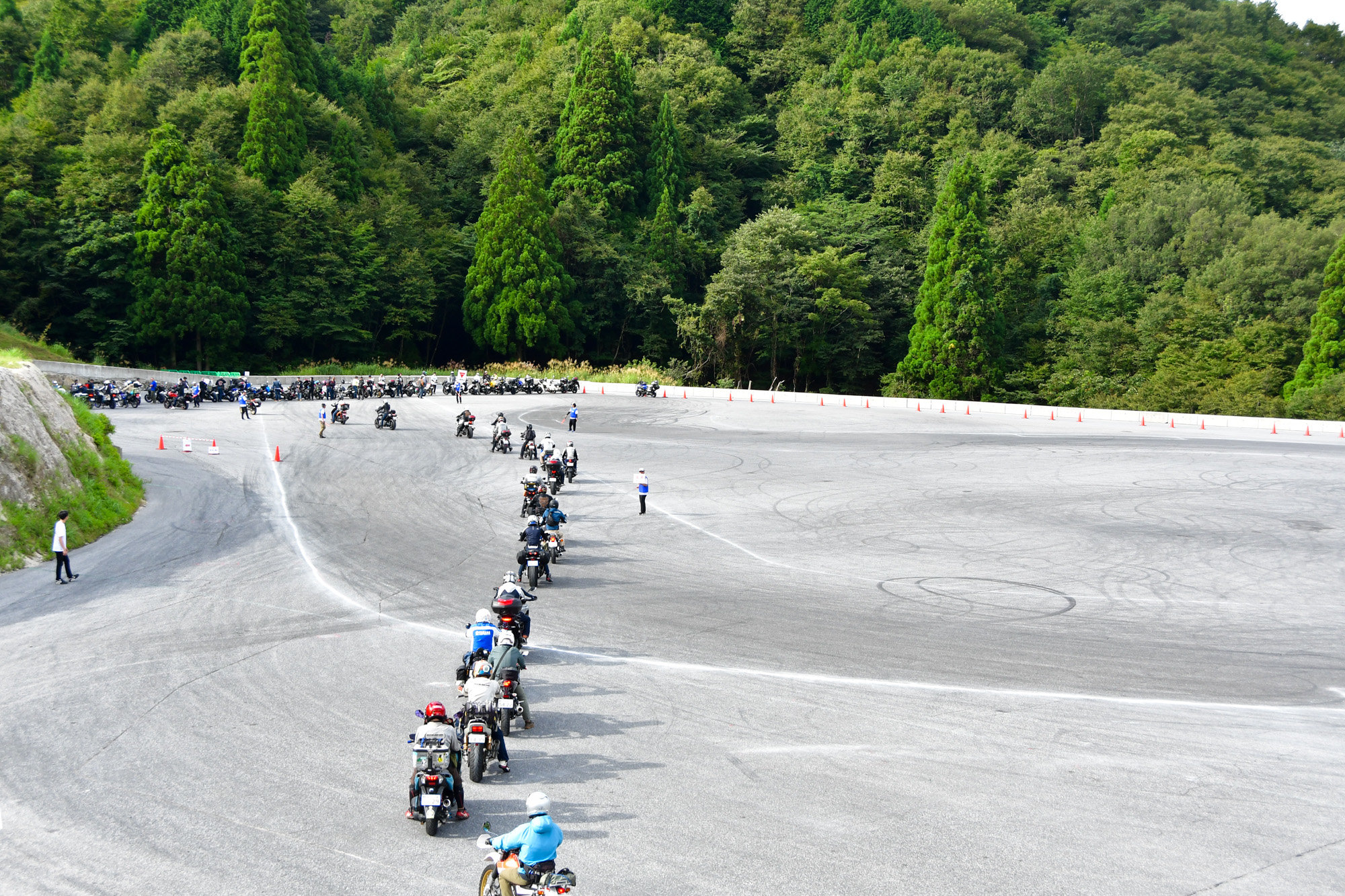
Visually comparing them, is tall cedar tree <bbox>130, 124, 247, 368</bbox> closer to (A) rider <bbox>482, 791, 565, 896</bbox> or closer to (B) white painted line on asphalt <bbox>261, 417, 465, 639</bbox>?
(B) white painted line on asphalt <bbox>261, 417, 465, 639</bbox>

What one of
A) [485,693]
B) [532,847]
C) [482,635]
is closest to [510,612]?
[482,635]

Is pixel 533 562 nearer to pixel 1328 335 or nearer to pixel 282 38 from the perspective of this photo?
pixel 1328 335

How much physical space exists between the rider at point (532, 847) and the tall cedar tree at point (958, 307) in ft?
205

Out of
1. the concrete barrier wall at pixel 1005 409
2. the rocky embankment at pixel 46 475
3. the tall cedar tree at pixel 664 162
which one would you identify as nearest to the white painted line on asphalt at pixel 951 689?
the rocky embankment at pixel 46 475

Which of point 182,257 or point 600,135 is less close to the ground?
point 600,135

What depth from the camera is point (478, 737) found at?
10.2 meters

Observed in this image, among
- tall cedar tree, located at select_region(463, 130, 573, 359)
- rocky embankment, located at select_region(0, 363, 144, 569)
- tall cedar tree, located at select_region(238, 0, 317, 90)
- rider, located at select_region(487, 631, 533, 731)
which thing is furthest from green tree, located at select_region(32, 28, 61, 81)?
rider, located at select_region(487, 631, 533, 731)

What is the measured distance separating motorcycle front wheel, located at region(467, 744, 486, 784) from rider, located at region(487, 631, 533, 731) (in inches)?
45.0

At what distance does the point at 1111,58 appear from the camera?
336 feet

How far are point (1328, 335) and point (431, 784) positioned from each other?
64.5m

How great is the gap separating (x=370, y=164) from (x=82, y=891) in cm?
8143

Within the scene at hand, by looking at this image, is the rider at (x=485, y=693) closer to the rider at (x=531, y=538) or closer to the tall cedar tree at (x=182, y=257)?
the rider at (x=531, y=538)

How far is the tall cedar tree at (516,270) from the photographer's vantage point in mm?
74000

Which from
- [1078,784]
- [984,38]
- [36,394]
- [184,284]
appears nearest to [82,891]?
[1078,784]
